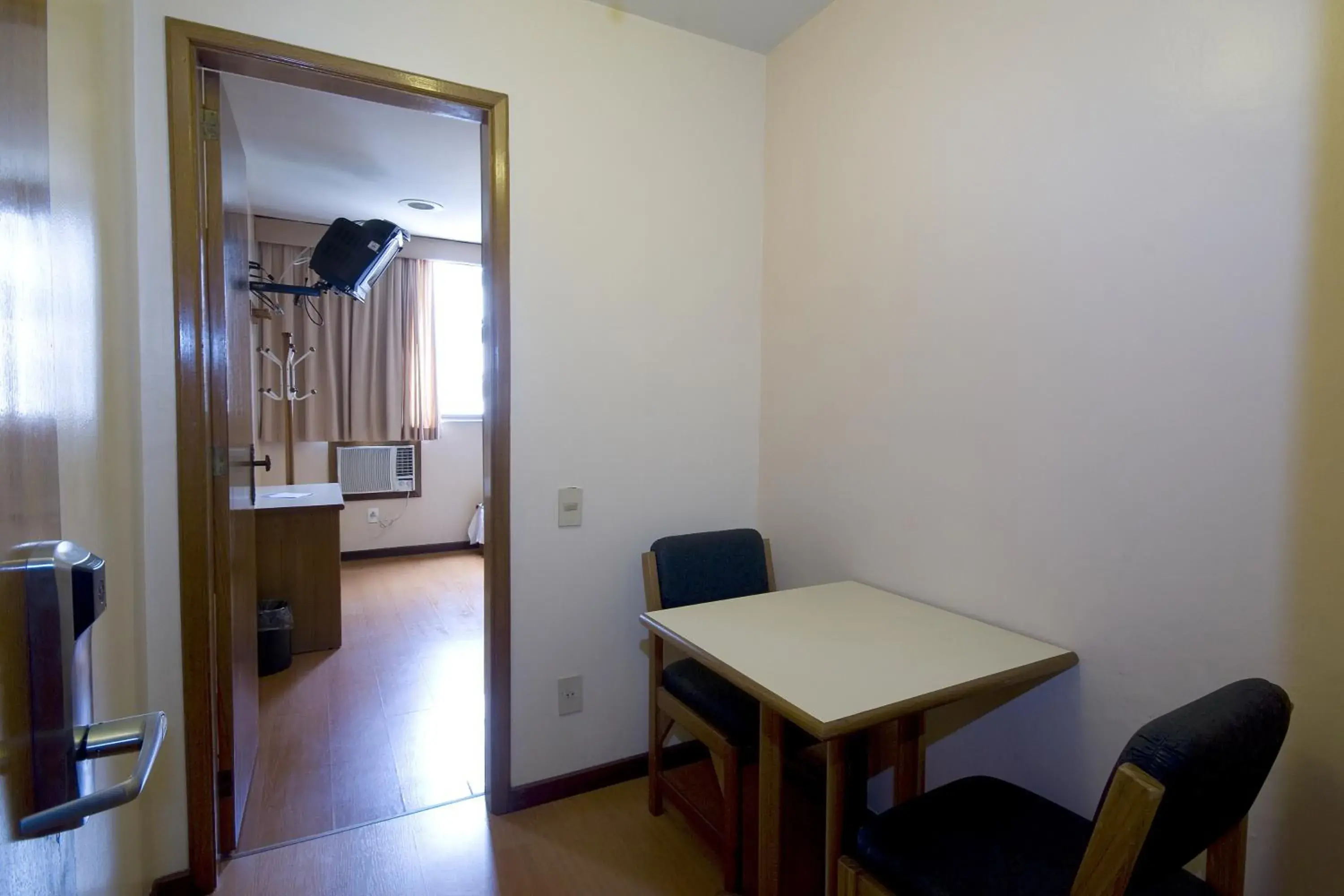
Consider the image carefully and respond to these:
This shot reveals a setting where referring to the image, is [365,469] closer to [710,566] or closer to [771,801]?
[710,566]

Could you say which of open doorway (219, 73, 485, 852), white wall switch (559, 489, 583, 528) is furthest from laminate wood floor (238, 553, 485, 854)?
white wall switch (559, 489, 583, 528)

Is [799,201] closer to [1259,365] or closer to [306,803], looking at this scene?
[1259,365]

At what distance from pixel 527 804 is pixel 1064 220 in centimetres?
215

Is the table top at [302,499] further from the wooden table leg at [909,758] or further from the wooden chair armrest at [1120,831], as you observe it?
the wooden chair armrest at [1120,831]

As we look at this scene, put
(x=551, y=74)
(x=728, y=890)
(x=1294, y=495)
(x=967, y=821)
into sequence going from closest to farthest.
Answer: (x=1294, y=495)
(x=967, y=821)
(x=728, y=890)
(x=551, y=74)

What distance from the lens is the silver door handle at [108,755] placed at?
0.52 metres

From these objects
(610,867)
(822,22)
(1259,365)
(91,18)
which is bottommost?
(610,867)

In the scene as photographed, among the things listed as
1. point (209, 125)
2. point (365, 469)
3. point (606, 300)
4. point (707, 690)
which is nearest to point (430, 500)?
point (365, 469)

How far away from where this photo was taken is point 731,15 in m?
2.05

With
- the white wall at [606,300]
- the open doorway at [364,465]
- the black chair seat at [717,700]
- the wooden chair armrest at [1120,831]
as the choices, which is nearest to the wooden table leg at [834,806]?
the black chair seat at [717,700]

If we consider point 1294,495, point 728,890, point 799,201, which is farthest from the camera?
point 799,201

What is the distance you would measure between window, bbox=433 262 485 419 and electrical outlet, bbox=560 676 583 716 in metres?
3.80

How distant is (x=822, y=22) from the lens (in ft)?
6.66

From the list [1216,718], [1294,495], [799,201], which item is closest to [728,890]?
[1216,718]
